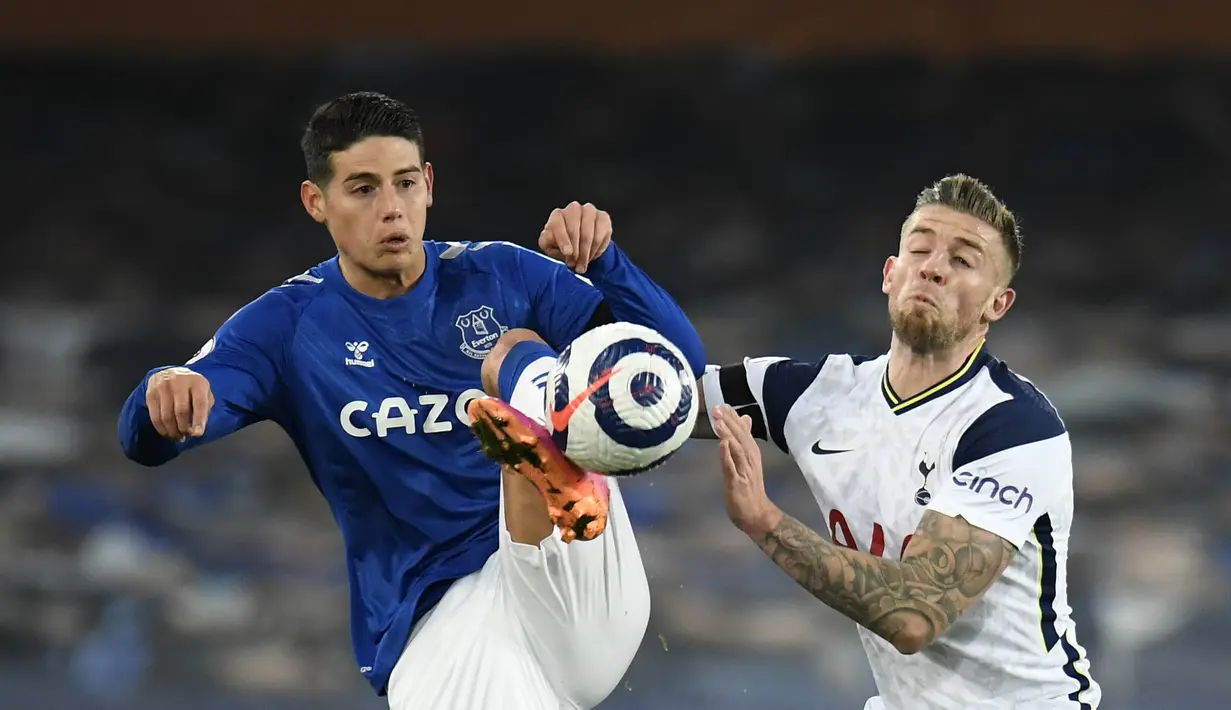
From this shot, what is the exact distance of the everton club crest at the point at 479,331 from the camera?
3227 millimetres

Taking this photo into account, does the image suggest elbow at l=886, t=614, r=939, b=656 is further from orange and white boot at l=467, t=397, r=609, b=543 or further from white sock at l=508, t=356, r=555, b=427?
white sock at l=508, t=356, r=555, b=427

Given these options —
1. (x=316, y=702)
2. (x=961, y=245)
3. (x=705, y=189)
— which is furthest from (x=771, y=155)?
(x=961, y=245)

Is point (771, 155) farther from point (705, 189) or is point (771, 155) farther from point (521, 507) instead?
point (521, 507)

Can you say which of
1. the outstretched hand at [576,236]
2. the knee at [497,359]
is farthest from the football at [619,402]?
the outstretched hand at [576,236]

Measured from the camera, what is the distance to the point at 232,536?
26.2ft

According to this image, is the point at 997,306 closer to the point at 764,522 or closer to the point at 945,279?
the point at 945,279

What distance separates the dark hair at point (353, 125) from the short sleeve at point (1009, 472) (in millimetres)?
1412

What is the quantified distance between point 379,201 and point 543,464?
2.91 ft

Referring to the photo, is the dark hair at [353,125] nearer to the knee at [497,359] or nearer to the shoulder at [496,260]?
the shoulder at [496,260]

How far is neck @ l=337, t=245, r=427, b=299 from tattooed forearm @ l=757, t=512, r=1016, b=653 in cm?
98

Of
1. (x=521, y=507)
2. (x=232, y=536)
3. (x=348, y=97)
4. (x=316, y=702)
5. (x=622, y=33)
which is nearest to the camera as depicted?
(x=521, y=507)

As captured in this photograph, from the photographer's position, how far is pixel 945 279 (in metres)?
3.32

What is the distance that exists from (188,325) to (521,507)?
6468 mm

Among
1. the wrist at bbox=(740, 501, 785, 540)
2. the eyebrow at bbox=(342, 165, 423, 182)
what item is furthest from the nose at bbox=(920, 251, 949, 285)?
the eyebrow at bbox=(342, 165, 423, 182)
